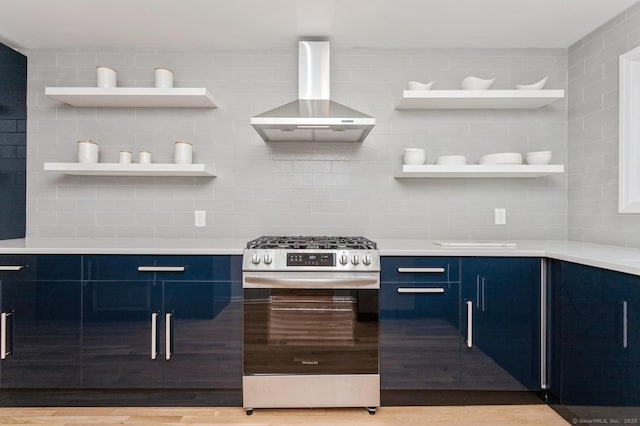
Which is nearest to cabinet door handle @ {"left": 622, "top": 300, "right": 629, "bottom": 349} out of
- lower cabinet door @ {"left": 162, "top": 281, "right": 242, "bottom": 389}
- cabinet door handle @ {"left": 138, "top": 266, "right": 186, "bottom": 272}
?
lower cabinet door @ {"left": 162, "top": 281, "right": 242, "bottom": 389}

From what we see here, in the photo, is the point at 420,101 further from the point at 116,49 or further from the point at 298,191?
the point at 116,49

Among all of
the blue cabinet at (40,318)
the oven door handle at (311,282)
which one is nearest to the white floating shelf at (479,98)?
the oven door handle at (311,282)

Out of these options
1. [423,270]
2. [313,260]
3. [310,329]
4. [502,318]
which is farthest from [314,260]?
[502,318]

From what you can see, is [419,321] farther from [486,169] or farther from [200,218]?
[200,218]

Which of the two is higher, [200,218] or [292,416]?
[200,218]

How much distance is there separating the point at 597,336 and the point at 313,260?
1423mm

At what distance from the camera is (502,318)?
2.36 meters

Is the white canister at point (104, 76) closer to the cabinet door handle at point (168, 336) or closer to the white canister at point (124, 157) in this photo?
the white canister at point (124, 157)

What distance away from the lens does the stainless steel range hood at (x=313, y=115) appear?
248 cm

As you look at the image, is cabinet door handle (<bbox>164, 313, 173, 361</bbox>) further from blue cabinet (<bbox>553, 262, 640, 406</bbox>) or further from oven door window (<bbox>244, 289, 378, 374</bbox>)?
blue cabinet (<bbox>553, 262, 640, 406</bbox>)

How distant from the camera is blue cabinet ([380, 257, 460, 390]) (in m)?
2.36

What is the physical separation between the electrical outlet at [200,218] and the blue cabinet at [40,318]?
862mm

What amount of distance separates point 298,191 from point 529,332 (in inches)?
68.4

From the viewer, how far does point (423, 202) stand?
3.06 meters
